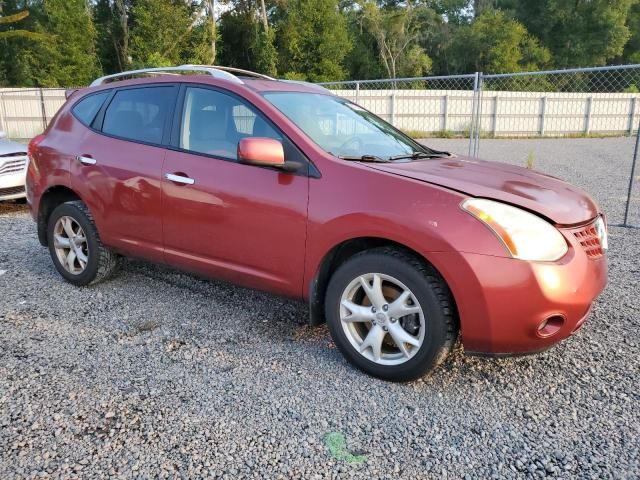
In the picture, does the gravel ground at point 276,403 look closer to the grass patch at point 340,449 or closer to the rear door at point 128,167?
the grass patch at point 340,449

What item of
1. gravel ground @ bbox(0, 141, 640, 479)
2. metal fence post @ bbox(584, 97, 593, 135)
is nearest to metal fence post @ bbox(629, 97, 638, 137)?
metal fence post @ bbox(584, 97, 593, 135)

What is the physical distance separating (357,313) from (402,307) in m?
0.28

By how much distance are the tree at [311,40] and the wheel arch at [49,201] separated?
31.5 meters

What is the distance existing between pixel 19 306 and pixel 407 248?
3.12 metres

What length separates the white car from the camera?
760cm

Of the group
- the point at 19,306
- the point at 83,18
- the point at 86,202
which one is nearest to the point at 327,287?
the point at 86,202

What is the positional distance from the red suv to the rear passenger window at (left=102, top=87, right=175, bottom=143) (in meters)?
0.01

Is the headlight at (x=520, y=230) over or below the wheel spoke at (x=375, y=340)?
over

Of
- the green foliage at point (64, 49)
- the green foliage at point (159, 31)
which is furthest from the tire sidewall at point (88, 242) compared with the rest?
the green foliage at point (64, 49)

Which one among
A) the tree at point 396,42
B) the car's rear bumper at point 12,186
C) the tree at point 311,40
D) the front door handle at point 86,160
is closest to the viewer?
the front door handle at point 86,160

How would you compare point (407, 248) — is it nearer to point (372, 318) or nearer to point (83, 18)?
point (372, 318)

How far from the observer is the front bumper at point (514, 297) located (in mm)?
2637

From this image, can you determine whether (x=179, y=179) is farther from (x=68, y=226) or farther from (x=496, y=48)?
(x=496, y=48)

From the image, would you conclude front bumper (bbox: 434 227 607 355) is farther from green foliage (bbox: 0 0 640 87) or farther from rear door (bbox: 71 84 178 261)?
green foliage (bbox: 0 0 640 87)
